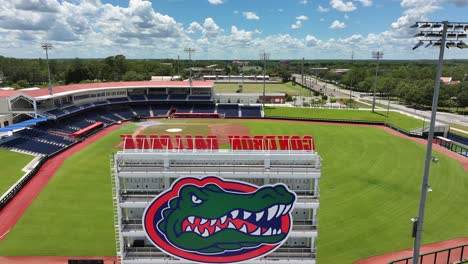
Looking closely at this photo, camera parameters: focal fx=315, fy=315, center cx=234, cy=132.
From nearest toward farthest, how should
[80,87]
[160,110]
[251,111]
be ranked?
[80,87] → [160,110] → [251,111]

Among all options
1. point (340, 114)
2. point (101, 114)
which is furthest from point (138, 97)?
point (340, 114)

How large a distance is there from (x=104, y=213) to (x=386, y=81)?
154752 millimetres

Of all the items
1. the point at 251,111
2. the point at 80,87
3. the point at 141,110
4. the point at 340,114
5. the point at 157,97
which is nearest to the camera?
the point at 80,87

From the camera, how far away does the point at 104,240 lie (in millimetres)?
33344

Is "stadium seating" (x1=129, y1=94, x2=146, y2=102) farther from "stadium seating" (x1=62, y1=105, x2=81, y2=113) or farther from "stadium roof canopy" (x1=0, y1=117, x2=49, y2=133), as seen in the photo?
"stadium roof canopy" (x1=0, y1=117, x2=49, y2=133)

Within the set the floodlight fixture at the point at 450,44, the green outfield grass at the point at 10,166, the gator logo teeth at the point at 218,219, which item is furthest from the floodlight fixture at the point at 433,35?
the green outfield grass at the point at 10,166

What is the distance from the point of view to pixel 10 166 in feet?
172

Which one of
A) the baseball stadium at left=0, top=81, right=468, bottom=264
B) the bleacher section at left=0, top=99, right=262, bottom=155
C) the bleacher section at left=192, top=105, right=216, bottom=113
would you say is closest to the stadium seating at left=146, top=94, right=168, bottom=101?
the bleacher section at left=0, top=99, right=262, bottom=155

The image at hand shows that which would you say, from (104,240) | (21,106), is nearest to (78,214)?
(104,240)

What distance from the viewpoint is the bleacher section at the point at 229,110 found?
104356mm

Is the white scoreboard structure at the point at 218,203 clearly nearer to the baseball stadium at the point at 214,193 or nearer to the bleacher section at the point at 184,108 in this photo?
the baseball stadium at the point at 214,193

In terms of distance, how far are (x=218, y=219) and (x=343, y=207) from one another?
24736 millimetres

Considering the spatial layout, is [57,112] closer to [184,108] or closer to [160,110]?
[160,110]

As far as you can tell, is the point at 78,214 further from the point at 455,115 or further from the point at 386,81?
the point at 386,81
